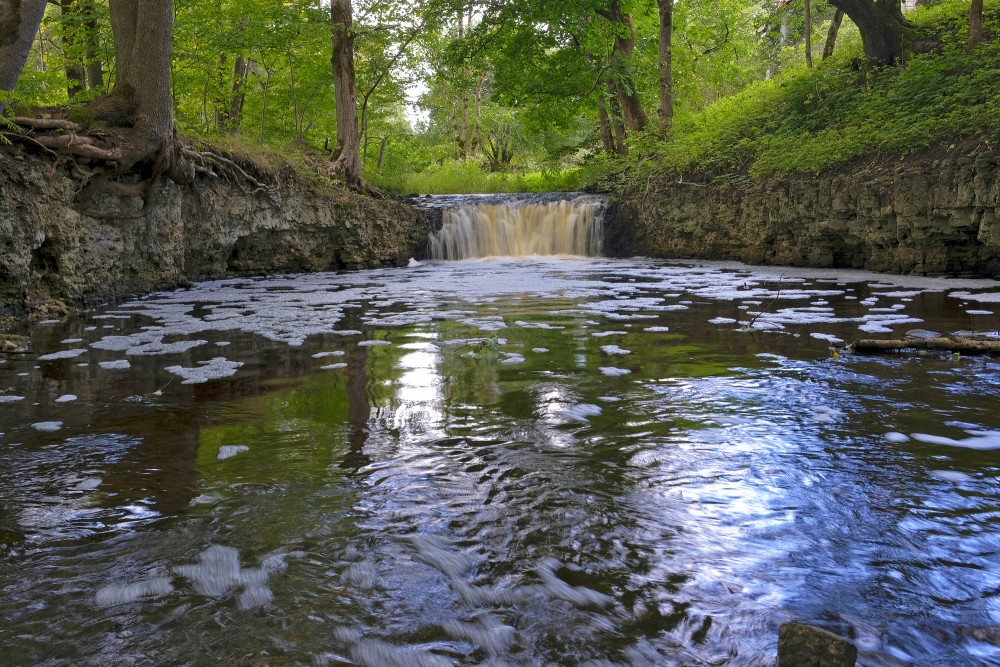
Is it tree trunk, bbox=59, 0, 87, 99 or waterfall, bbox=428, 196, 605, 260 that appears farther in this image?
waterfall, bbox=428, 196, 605, 260

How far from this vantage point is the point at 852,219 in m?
11.7

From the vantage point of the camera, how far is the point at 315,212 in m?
14.5

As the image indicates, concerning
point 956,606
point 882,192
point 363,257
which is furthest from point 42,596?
point 363,257

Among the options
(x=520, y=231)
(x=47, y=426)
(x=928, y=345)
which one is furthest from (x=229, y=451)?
A: (x=520, y=231)

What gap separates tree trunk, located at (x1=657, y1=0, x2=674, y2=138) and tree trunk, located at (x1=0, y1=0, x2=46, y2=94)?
14.2 metres

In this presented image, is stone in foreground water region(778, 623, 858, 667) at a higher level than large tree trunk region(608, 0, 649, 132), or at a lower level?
lower

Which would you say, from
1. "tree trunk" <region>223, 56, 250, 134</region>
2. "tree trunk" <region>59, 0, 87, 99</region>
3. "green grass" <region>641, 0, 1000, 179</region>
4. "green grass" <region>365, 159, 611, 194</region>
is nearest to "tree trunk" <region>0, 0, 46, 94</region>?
"tree trunk" <region>59, 0, 87, 99</region>

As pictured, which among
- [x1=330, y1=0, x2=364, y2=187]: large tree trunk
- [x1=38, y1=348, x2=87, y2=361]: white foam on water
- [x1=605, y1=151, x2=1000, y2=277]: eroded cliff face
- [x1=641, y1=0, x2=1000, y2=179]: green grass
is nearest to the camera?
[x1=38, y1=348, x2=87, y2=361]: white foam on water

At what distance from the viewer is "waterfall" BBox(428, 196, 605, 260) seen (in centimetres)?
1873

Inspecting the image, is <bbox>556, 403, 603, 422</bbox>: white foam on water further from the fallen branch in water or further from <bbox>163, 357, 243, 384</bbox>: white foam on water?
<bbox>163, 357, 243, 384</bbox>: white foam on water

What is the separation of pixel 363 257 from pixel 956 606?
15568 millimetres

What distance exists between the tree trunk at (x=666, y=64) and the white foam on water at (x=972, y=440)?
16.1 metres

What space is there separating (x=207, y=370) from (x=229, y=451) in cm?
203

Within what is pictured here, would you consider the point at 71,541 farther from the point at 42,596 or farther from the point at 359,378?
the point at 359,378
